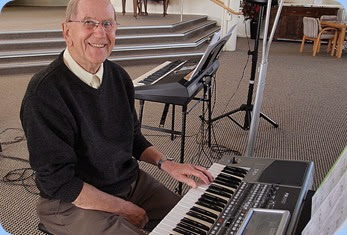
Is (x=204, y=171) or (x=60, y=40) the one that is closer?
(x=204, y=171)

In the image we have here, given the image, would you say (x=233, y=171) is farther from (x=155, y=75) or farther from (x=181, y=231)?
(x=155, y=75)

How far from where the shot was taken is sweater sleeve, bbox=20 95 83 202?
1130 millimetres

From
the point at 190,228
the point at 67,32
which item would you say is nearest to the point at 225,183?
the point at 190,228

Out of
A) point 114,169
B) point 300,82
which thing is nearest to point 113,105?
point 114,169

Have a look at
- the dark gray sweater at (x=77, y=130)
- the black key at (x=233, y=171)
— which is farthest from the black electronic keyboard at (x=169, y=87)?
the black key at (x=233, y=171)

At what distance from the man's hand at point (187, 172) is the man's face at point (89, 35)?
484 mm

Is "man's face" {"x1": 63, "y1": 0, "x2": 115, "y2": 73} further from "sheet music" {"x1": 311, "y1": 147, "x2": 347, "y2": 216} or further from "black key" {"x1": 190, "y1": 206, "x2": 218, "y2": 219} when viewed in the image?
"sheet music" {"x1": 311, "y1": 147, "x2": 347, "y2": 216}

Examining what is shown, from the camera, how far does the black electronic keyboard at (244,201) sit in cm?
91

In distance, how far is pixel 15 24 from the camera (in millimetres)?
6590

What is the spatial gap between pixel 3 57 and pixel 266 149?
4.22 meters

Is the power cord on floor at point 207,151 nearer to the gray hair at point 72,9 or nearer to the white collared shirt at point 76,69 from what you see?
the white collared shirt at point 76,69

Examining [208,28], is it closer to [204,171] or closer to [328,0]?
[328,0]

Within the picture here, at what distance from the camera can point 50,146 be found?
1138 millimetres

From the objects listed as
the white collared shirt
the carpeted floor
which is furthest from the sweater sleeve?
the carpeted floor
